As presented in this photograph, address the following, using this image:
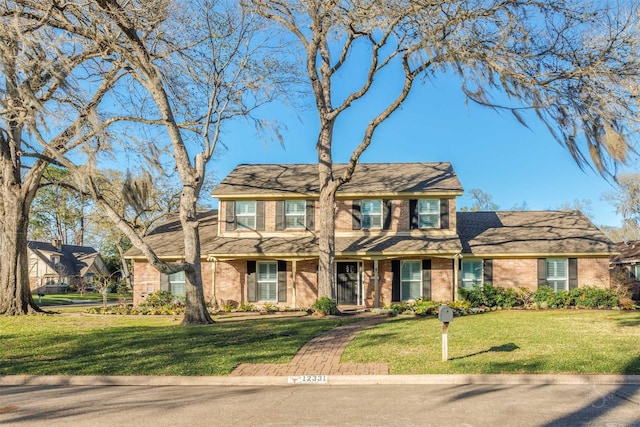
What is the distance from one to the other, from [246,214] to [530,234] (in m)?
12.8

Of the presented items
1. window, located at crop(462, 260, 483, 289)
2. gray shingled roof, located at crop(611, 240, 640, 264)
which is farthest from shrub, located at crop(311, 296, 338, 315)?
gray shingled roof, located at crop(611, 240, 640, 264)

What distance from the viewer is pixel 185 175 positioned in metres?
15.7

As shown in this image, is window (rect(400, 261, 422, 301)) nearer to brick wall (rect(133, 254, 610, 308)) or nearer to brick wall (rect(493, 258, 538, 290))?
brick wall (rect(133, 254, 610, 308))

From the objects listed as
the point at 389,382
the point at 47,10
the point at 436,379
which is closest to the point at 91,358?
the point at 389,382

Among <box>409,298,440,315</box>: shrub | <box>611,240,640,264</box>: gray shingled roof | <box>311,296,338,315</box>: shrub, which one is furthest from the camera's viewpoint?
<box>611,240,640,264</box>: gray shingled roof

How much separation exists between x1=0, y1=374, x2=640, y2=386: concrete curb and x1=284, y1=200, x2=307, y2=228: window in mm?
14128

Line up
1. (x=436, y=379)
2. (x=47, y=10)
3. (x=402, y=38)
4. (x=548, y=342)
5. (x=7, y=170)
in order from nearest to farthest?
1. (x=436, y=379)
2. (x=548, y=342)
3. (x=47, y=10)
4. (x=402, y=38)
5. (x=7, y=170)

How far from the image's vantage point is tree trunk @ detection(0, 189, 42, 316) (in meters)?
19.9

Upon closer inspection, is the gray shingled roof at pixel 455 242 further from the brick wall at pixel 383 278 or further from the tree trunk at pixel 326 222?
the tree trunk at pixel 326 222

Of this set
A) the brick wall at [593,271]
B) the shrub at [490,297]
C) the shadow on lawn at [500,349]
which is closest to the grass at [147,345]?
the shadow on lawn at [500,349]

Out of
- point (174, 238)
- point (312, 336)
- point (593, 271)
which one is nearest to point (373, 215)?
point (174, 238)

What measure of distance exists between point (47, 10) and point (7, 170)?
9889 millimetres

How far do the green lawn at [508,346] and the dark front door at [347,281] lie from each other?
5.80 m

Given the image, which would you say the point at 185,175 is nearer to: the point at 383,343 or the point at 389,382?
the point at 383,343
